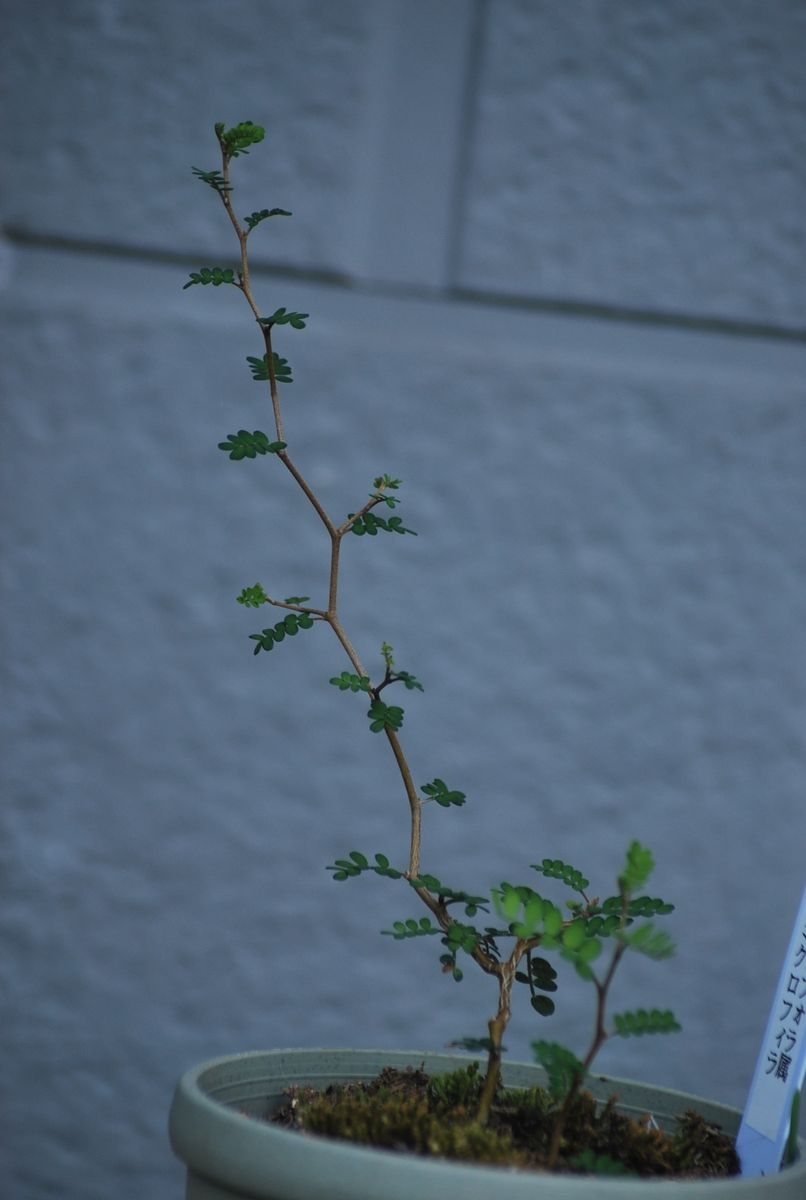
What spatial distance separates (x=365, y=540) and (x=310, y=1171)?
1.67 feet

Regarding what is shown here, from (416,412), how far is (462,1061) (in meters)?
0.46

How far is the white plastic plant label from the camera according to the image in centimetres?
39

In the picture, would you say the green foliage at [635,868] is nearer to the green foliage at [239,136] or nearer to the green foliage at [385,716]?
the green foliage at [385,716]

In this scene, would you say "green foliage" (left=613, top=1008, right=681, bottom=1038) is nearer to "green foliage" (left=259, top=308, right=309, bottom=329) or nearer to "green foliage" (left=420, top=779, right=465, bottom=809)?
"green foliage" (left=420, top=779, right=465, bottom=809)

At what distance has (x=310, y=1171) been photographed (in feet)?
1.09

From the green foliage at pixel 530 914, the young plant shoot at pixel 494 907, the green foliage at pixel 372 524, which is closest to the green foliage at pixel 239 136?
the young plant shoot at pixel 494 907

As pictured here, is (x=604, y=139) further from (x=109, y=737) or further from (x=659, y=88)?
(x=109, y=737)

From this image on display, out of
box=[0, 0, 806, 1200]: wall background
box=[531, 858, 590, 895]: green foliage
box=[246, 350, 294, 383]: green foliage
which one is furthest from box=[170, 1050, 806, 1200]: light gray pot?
box=[0, 0, 806, 1200]: wall background

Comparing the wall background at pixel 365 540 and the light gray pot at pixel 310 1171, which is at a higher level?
the wall background at pixel 365 540

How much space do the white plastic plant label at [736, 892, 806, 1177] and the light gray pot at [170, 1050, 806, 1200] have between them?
0.04 ft

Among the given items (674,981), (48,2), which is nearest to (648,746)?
(674,981)

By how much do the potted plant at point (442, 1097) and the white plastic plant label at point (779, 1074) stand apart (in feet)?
0.04

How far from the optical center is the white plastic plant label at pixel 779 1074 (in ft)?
1.26

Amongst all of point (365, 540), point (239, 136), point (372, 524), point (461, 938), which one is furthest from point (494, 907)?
point (365, 540)
